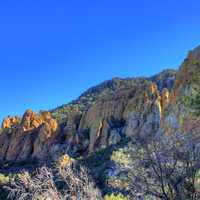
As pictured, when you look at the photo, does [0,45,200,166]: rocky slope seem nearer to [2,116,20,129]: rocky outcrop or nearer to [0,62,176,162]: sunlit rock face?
[0,62,176,162]: sunlit rock face

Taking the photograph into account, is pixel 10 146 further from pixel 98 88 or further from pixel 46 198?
pixel 46 198

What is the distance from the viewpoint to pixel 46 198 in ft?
32.5

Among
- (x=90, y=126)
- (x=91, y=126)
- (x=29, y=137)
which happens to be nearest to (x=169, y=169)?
(x=91, y=126)

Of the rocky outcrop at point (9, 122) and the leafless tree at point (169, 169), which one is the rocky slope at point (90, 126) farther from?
the leafless tree at point (169, 169)

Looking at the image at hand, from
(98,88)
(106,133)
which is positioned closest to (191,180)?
(106,133)

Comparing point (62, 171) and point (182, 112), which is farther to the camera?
point (182, 112)

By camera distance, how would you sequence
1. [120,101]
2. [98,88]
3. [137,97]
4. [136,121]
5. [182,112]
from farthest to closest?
[98,88], [120,101], [137,97], [136,121], [182,112]

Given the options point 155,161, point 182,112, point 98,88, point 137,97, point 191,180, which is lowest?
point 191,180

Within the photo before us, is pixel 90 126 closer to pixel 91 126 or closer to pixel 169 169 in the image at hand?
pixel 91 126

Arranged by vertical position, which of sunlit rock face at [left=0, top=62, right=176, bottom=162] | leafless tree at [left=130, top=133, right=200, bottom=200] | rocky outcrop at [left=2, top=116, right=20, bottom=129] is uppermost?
rocky outcrop at [left=2, top=116, right=20, bottom=129]

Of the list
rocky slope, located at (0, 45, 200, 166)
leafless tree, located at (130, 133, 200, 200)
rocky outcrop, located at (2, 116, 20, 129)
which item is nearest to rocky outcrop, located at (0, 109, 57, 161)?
rocky slope, located at (0, 45, 200, 166)

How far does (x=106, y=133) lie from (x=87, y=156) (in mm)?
5780

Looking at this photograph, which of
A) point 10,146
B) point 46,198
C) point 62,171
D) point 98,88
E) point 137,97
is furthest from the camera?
point 98,88

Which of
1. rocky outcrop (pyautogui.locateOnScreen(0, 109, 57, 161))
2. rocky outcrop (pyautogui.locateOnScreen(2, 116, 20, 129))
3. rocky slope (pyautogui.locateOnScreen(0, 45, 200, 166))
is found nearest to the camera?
rocky slope (pyautogui.locateOnScreen(0, 45, 200, 166))
